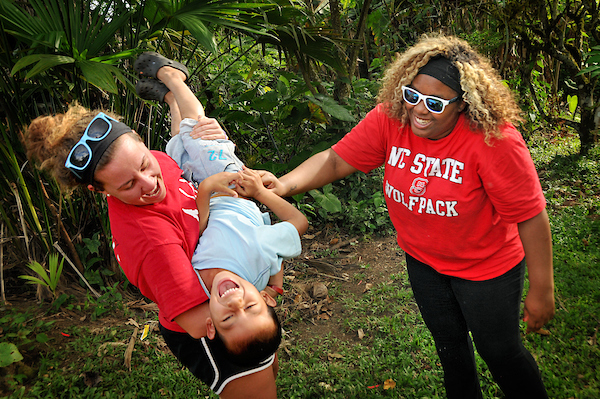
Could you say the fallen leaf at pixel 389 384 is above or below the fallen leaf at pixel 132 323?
above

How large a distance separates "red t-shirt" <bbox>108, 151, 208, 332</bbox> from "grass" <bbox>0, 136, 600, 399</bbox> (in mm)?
1476

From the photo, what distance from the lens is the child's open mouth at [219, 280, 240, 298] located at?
161 cm

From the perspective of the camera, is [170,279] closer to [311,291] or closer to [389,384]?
[389,384]

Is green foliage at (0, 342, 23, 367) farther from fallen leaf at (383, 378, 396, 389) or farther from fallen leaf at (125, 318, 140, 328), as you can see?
fallen leaf at (383, 378, 396, 389)

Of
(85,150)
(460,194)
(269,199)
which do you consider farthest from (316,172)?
(85,150)

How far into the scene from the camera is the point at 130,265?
1572 mm

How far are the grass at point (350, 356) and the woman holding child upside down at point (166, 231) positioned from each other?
1089mm

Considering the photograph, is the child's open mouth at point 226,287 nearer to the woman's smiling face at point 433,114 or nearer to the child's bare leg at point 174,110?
the child's bare leg at point 174,110

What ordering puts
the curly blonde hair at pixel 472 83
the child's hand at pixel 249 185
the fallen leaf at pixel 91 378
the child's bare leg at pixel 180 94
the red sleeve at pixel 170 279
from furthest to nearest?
the fallen leaf at pixel 91 378
the child's bare leg at pixel 180 94
the child's hand at pixel 249 185
the curly blonde hair at pixel 472 83
the red sleeve at pixel 170 279

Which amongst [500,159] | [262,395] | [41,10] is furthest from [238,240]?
[41,10]

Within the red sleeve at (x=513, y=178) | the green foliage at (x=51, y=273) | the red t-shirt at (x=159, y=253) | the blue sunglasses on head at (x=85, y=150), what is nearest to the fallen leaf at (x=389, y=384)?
the red sleeve at (x=513, y=178)

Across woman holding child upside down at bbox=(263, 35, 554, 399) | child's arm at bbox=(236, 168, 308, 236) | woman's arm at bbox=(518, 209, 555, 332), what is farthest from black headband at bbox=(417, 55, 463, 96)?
child's arm at bbox=(236, 168, 308, 236)

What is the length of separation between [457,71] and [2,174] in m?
3.16

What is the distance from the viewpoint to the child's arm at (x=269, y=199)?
6.07 ft
